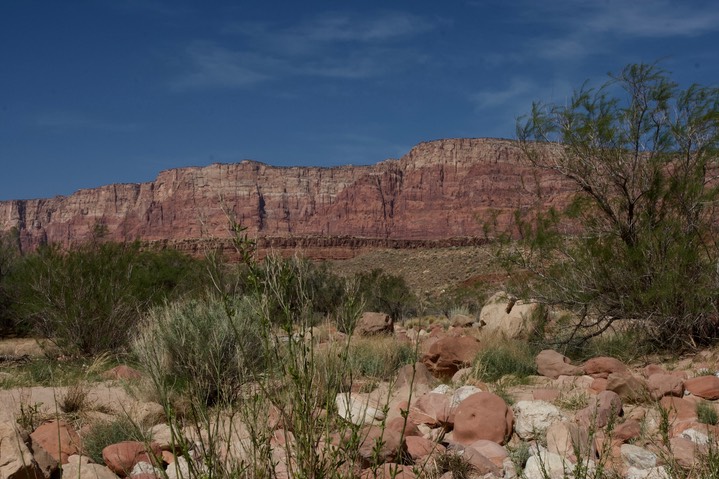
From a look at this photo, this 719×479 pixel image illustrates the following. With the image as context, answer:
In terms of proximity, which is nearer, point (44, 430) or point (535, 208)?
point (44, 430)

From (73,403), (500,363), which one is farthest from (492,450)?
(73,403)

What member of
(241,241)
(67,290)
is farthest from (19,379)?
(241,241)

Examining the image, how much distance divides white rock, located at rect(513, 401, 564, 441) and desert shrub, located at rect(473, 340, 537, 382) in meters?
2.12

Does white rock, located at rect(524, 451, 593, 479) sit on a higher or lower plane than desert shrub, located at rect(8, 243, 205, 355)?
lower

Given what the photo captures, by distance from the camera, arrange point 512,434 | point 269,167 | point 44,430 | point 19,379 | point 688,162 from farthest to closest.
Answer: point 269,167
point 688,162
point 19,379
point 512,434
point 44,430

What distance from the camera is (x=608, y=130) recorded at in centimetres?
1082

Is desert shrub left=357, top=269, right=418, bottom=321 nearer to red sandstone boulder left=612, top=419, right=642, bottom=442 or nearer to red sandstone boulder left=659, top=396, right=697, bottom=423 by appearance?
red sandstone boulder left=659, top=396, right=697, bottom=423

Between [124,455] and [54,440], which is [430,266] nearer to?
[54,440]

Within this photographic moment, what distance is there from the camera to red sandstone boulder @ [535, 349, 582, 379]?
28.0 ft

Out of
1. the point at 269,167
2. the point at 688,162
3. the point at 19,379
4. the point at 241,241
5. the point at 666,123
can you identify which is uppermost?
the point at 269,167

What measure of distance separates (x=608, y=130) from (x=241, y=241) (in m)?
9.46

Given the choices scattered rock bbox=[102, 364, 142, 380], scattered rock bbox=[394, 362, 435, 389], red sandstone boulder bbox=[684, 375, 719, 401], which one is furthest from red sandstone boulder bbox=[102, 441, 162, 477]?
→ red sandstone boulder bbox=[684, 375, 719, 401]

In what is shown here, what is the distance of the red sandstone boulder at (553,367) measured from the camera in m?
8.54

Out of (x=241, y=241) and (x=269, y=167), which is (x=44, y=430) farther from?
(x=269, y=167)
